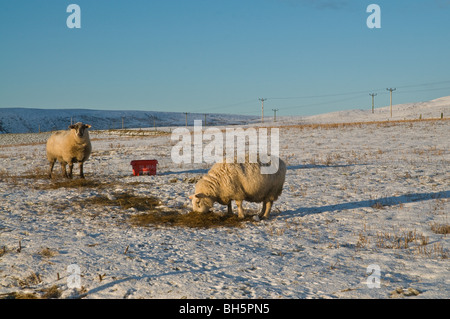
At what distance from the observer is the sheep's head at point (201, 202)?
9765 mm

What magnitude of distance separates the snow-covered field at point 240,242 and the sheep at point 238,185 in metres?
0.70

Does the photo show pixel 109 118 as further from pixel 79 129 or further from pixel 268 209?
pixel 268 209

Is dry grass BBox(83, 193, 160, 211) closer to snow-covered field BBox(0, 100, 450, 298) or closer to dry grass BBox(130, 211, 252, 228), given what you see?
snow-covered field BBox(0, 100, 450, 298)

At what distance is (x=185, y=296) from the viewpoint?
541cm

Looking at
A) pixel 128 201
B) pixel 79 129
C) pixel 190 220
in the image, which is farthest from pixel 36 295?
pixel 79 129

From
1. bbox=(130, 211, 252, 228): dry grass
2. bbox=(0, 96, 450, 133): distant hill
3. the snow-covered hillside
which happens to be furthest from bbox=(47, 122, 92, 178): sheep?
bbox=(0, 96, 450, 133): distant hill

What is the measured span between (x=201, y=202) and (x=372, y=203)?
5.12 metres

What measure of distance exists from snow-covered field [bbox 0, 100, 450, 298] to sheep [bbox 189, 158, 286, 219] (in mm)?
699

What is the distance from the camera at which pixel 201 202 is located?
32.5ft

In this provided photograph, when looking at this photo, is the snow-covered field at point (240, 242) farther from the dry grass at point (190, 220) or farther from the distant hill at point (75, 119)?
the distant hill at point (75, 119)

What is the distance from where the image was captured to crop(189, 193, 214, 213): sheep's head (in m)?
9.76

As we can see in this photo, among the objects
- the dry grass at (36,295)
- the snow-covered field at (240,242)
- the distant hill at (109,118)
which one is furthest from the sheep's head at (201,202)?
the distant hill at (109,118)

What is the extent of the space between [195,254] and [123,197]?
5.86 meters
